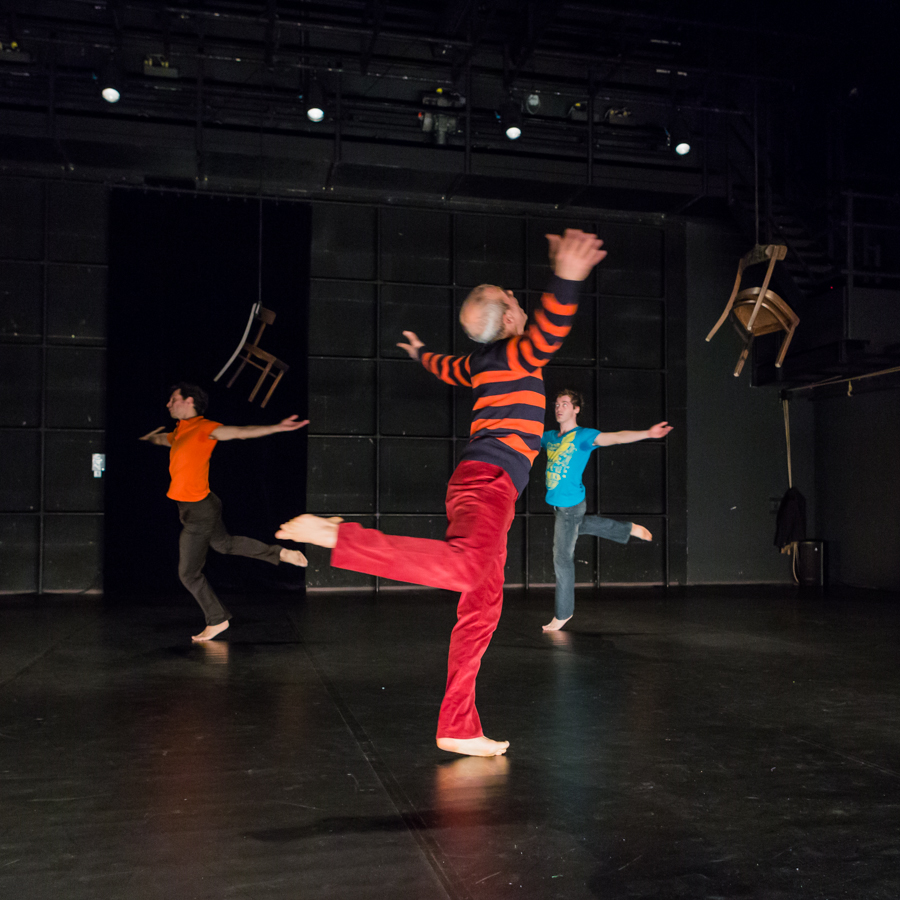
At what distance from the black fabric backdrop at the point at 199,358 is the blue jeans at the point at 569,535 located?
12.1ft

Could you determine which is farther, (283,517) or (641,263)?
(641,263)

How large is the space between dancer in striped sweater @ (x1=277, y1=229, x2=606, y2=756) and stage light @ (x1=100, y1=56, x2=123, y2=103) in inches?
232

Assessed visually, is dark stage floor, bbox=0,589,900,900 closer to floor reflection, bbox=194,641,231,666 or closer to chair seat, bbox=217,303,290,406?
floor reflection, bbox=194,641,231,666

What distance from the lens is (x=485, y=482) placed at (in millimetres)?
2846

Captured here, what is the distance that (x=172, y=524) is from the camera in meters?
8.35

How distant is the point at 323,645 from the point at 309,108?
5.32 metres

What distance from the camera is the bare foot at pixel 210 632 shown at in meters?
5.43

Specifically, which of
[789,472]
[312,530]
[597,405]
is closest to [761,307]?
[597,405]

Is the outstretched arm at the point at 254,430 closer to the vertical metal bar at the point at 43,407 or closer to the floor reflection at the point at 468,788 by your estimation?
the floor reflection at the point at 468,788

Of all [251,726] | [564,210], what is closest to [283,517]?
[564,210]

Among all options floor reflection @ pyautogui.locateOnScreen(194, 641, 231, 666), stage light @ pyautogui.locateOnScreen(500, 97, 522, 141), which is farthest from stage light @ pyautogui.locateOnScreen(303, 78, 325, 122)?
floor reflection @ pyautogui.locateOnScreen(194, 641, 231, 666)

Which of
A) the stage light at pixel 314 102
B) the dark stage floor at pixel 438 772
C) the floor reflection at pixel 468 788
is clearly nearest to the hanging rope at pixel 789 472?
the dark stage floor at pixel 438 772

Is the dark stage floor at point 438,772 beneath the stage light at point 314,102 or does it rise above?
beneath

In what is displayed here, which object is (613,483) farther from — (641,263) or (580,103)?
(580,103)
